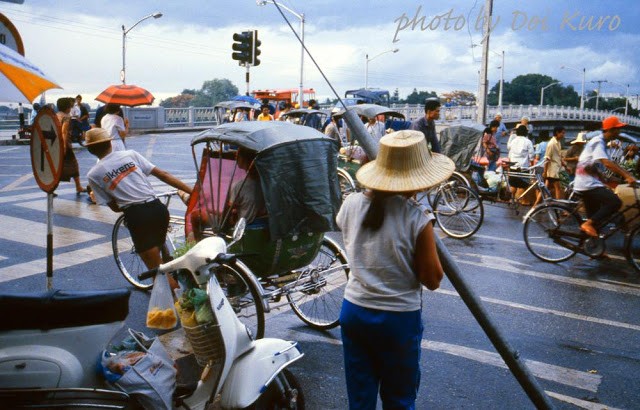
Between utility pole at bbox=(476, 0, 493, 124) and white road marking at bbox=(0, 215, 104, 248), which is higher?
utility pole at bbox=(476, 0, 493, 124)

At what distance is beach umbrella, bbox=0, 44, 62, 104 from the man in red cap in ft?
19.5

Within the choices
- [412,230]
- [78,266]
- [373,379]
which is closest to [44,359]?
[373,379]

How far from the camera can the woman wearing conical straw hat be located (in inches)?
106

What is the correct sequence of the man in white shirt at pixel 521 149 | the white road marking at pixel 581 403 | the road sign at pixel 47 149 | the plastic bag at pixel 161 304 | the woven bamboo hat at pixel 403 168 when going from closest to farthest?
the woven bamboo hat at pixel 403 168
the plastic bag at pixel 161 304
the white road marking at pixel 581 403
the road sign at pixel 47 149
the man in white shirt at pixel 521 149

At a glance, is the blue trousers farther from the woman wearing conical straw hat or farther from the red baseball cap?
the red baseball cap

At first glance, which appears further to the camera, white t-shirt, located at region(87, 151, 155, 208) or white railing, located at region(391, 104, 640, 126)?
white railing, located at region(391, 104, 640, 126)

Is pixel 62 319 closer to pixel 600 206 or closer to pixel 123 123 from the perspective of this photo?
pixel 600 206

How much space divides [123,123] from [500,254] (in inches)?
262

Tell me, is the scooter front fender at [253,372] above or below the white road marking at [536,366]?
above

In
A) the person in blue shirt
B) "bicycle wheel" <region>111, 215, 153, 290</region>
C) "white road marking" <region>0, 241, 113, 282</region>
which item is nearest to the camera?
"bicycle wheel" <region>111, 215, 153, 290</region>

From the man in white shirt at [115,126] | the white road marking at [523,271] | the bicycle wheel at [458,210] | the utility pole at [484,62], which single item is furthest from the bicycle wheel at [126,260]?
the utility pole at [484,62]

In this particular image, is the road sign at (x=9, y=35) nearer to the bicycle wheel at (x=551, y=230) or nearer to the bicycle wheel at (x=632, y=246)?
the bicycle wheel at (x=551, y=230)

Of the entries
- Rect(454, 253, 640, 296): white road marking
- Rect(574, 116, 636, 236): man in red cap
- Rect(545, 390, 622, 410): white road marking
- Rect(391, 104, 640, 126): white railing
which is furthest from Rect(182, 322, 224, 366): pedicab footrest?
Rect(391, 104, 640, 126): white railing

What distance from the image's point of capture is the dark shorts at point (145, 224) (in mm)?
5477
